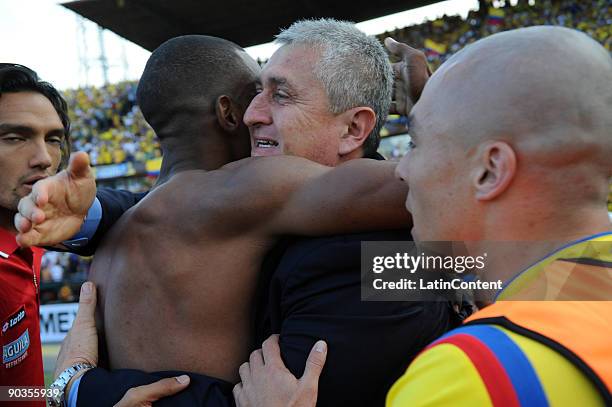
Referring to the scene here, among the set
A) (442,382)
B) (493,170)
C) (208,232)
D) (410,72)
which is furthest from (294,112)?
(442,382)

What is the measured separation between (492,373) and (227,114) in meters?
1.63

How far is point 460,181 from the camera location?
1227 mm

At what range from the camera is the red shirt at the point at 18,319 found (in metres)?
2.71

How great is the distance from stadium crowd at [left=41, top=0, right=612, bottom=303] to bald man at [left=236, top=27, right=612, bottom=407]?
11684 mm

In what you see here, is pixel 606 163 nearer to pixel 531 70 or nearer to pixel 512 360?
pixel 531 70

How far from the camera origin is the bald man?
0.89m

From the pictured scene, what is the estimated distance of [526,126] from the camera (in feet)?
3.67

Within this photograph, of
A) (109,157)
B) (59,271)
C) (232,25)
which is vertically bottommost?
(59,271)

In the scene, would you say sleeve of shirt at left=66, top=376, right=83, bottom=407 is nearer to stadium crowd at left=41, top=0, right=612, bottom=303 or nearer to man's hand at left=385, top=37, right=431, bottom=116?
man's hand at left=385, top=37, right=431, bottom=116

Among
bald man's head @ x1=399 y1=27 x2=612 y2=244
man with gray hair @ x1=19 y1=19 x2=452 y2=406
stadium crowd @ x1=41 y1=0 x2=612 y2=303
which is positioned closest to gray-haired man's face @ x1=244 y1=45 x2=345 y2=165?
man with gray hair @ x1=19 y1=19 x2=452 y2=406

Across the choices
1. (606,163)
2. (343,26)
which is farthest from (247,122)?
(606,163)

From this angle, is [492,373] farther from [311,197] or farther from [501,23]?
[501,23]

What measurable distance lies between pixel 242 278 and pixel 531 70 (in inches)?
43.1

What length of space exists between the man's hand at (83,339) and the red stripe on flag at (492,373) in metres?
→ 1.59
